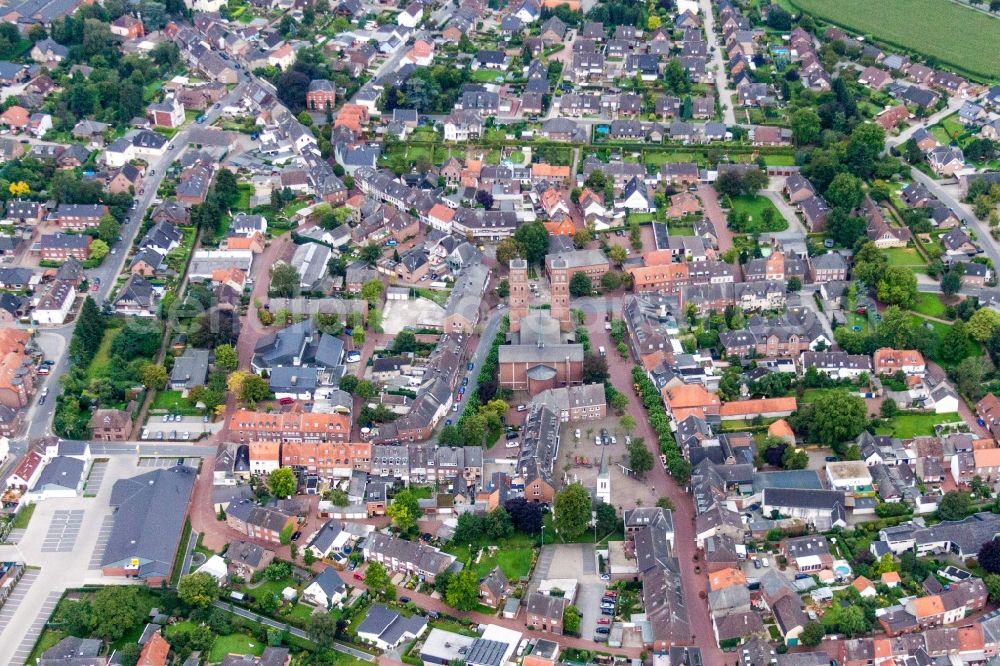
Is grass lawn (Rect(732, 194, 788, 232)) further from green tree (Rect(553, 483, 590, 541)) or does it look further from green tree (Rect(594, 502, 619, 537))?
green tree (Rect(553, 483, 590, 541))

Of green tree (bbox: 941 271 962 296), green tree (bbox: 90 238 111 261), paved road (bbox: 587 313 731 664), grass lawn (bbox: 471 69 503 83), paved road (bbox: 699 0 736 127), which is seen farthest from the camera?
grass lawn (bbox: 471 69 503 83)

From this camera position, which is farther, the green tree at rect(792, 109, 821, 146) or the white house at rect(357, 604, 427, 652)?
the green tree at rect(792, 109, 821, 146)

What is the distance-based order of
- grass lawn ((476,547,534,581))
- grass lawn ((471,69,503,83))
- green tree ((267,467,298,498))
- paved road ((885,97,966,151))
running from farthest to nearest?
grass lawn ((471,69,503,83)) < paved road ((885,97,966,151)) < green tree ((267,467,298,498)) < grass lawn ((476,547,534,581))

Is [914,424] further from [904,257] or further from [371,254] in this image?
[371,254]

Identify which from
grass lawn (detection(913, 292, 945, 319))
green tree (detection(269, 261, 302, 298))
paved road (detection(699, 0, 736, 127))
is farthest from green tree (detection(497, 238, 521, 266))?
paved road (detection(699, 0, 736, 127))

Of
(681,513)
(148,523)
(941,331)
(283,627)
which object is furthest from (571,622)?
(941,331)

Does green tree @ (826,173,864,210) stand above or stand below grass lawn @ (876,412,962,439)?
above

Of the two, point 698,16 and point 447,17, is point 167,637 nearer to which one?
point 447,17
